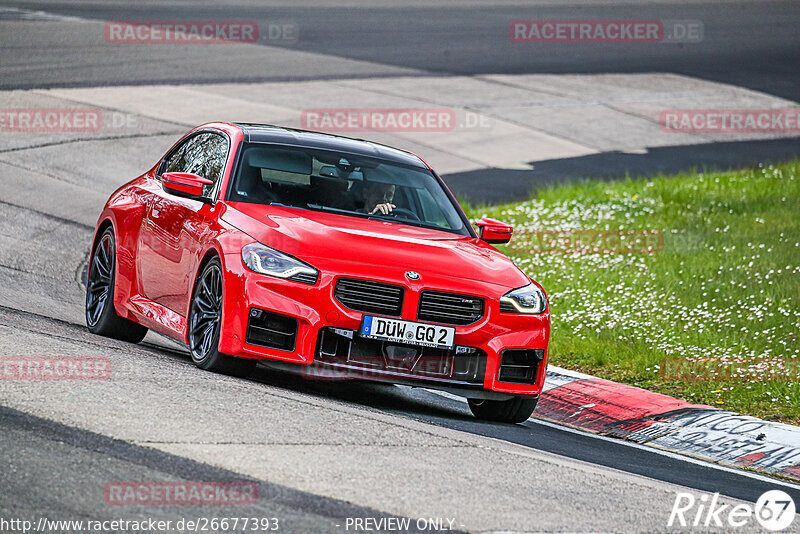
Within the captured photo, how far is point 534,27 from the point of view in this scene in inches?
1391

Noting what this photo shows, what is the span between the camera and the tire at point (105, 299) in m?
9.66

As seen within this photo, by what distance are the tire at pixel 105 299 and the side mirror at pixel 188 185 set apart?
119 centimetres

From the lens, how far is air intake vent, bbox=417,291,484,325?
779 centimetres

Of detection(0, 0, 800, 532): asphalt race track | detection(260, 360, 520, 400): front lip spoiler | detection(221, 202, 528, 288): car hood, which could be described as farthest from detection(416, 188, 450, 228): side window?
detection(260, 360, 520, 400): front lip spoiler

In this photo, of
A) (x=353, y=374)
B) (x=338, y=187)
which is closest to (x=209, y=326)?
(x=353, y=374)

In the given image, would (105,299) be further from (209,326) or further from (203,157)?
(209,326)

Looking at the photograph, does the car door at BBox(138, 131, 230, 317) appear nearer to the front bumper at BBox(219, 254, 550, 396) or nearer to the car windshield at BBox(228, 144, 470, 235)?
the car windshield at BBox(228, 144, 470, 235)

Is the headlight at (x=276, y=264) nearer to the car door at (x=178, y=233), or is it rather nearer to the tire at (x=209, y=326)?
the tire at (x=209, y=326)

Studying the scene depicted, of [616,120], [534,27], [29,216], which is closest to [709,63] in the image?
[534,27]

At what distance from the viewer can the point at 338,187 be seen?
895 centimetres

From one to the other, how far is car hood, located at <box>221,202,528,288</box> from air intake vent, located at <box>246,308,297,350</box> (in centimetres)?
39

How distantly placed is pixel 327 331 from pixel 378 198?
1.63m

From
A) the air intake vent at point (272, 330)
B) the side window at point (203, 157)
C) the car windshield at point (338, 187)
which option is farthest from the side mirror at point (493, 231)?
the air intake vent at point (272, 330)

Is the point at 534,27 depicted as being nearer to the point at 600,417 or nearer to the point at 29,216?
the point at 29,216
